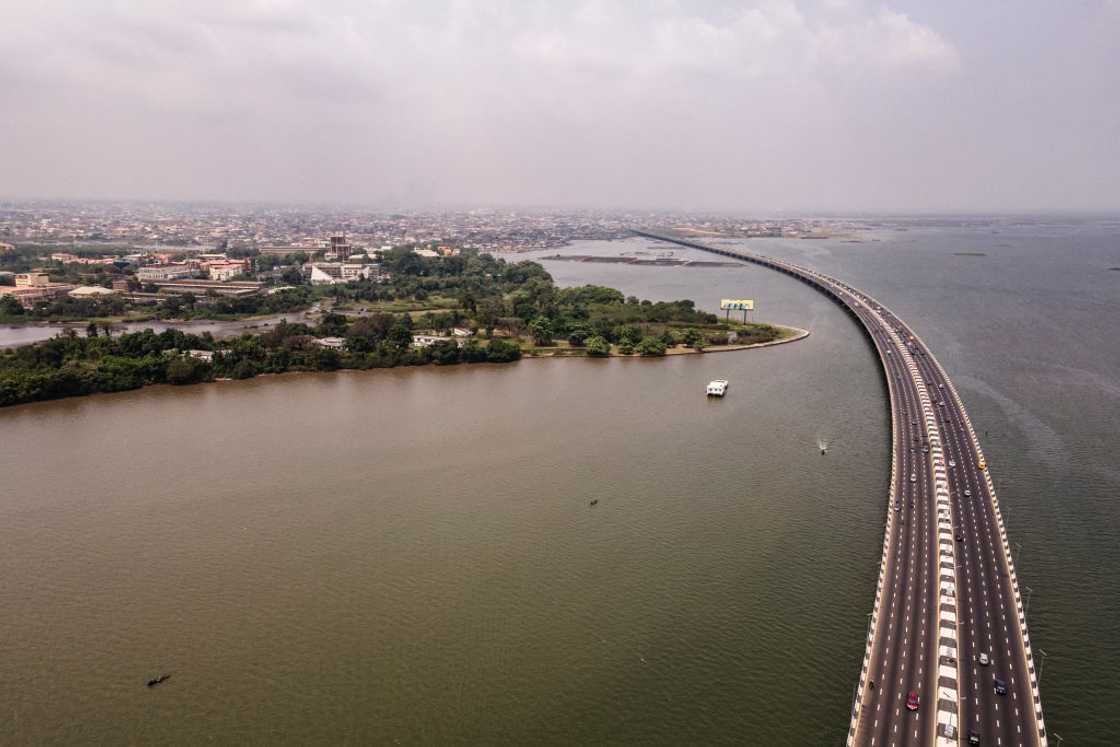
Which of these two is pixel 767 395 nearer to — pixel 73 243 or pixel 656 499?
pixel 656 499

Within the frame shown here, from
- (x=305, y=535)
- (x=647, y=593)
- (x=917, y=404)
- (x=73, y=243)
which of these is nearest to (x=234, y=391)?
(x=305, y=535)

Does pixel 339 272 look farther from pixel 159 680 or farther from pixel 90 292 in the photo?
pixel 159 680

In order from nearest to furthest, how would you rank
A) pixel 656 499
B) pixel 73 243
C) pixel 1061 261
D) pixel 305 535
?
pixel 305 535
pixel 656 499
pixel 1061 261
pixel 73 243

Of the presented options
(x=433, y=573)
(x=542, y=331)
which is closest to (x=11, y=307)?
(x=542, y=331)

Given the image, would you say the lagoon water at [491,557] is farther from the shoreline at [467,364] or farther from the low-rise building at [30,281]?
the low-rise building at [30,281]

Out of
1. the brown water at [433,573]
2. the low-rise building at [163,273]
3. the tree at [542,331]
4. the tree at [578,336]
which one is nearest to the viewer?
the brown water at [433,573]

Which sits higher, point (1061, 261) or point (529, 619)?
point (1061, 261)

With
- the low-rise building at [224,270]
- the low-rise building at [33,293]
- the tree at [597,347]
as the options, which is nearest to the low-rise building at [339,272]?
the low-rise building at [224,270]
